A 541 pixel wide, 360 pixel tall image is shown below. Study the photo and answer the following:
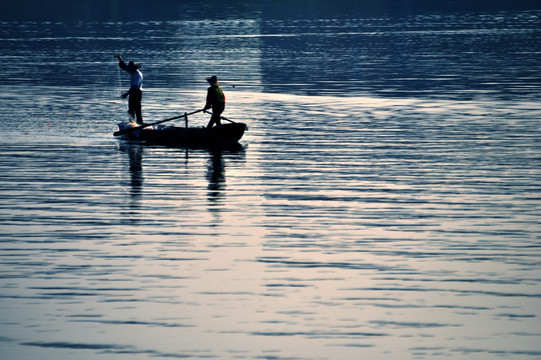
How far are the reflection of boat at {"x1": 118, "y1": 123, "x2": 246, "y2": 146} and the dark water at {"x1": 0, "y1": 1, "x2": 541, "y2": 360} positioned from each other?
435 millimetres

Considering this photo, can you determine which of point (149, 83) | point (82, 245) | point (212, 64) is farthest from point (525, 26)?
point (82, 245)

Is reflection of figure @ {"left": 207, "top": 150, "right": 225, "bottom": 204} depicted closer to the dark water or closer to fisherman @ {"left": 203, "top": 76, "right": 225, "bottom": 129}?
the dark water

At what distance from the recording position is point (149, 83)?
54406 mm

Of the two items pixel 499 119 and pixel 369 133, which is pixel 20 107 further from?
pixel 499 119

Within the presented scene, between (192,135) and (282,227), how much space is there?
10905mm

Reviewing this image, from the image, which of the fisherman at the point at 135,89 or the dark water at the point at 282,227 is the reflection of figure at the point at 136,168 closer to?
the dark water at the point at 282,227

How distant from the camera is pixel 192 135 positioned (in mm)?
30438

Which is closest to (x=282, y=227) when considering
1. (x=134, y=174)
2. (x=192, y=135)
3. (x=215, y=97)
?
(x=134, y=174)

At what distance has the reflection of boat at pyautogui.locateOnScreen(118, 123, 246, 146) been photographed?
30.2 meters

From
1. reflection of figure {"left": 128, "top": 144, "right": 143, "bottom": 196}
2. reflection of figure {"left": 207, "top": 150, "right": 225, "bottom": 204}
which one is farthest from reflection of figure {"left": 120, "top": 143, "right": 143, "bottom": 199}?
reflection of figure {"left": 207, "top": 150, "right": 225, "bottom": 204}

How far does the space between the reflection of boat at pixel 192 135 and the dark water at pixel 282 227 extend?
1.43ft

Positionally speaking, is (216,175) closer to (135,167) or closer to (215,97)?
(135,167)

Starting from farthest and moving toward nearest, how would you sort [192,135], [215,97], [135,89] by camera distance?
[135,89], [192,135], [215,97]

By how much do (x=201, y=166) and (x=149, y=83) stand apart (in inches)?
1091
